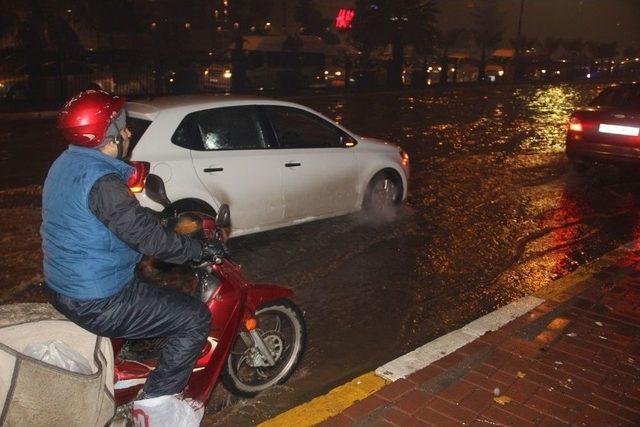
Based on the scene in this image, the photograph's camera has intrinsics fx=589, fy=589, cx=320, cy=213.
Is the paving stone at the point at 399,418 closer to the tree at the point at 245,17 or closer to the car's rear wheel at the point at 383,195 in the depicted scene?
the car's rear wheel at the point at 383,195

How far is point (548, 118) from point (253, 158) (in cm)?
1659

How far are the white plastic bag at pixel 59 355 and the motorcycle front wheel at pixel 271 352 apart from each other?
1.11 m

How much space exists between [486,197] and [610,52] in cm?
6557

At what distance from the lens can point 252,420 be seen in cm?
353

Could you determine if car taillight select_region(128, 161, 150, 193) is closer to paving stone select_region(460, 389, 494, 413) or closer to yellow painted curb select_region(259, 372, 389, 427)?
yellow painted curb select_region(259, 372, 389, 427)

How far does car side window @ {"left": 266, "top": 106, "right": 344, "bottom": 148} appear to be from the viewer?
21.1 ft

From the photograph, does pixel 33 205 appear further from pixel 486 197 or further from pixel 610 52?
pixel 610 52

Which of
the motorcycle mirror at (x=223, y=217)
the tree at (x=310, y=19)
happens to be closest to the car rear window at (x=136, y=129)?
the motorcycle mirror at (x=223, y=217)

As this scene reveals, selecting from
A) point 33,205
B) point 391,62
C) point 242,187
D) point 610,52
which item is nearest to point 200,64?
point 391,62

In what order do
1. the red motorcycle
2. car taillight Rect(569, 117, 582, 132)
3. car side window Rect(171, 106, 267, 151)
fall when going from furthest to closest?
1. car taillight Rect(569, 117, 582, 132)
2. car side window Rect(171, 106, 267, 151)
3. the red motorcycle

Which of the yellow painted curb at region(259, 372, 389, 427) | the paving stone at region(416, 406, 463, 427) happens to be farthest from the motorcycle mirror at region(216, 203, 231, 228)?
the paving stone at region(416, 406, 463, 427)

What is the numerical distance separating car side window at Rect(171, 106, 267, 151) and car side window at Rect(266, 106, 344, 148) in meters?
0.27

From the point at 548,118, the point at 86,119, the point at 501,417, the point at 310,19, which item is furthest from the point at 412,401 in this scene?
the point at 310,19

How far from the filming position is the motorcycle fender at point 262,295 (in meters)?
3.37
